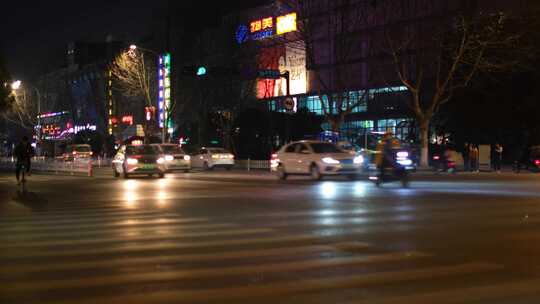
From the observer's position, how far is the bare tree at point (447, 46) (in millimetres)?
39875

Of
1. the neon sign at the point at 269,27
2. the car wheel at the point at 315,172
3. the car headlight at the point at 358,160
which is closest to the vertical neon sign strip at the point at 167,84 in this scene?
the neon sign at the point at 269,27

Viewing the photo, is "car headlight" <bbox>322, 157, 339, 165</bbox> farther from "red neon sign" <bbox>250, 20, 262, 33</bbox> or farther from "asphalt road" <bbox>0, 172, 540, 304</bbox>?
"red neon sign" <bbox>250, 20, 262, 33</bbox>

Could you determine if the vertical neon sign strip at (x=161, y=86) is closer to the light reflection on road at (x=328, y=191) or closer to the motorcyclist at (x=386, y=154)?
the light reflection on road at (x=328, y=191)

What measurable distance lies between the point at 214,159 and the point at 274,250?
33.5m

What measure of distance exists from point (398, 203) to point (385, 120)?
54.0m

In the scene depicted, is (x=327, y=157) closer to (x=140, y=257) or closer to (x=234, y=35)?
(x=140, y=257)

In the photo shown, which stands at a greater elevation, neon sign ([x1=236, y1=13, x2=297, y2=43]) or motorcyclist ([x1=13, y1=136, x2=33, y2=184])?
neon sign ([x1=236, y1=13, x2=297, y2=43])

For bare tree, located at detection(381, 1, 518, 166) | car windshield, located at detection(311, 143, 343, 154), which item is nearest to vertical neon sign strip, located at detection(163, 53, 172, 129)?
bare tree, located at detection(381, 1, 518, 166)

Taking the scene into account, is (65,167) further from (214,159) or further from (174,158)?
(174,158)

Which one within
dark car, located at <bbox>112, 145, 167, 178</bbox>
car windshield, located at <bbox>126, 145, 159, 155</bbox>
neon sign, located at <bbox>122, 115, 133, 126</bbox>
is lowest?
dark car, located at <bbox>112, 145, 167, 178</bbox>

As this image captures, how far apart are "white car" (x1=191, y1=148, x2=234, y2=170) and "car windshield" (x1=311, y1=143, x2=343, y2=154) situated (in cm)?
1618

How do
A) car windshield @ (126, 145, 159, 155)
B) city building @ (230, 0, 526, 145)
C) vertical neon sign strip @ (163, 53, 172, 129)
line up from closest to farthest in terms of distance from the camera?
car windshield @ (126, 145, 159, 155) → city building @ (230, 0, 526, 145) → vertical neon sign strip @ (163, 53, 172, 129)

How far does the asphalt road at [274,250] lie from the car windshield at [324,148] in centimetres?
915

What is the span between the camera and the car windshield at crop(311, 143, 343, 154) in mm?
27766
